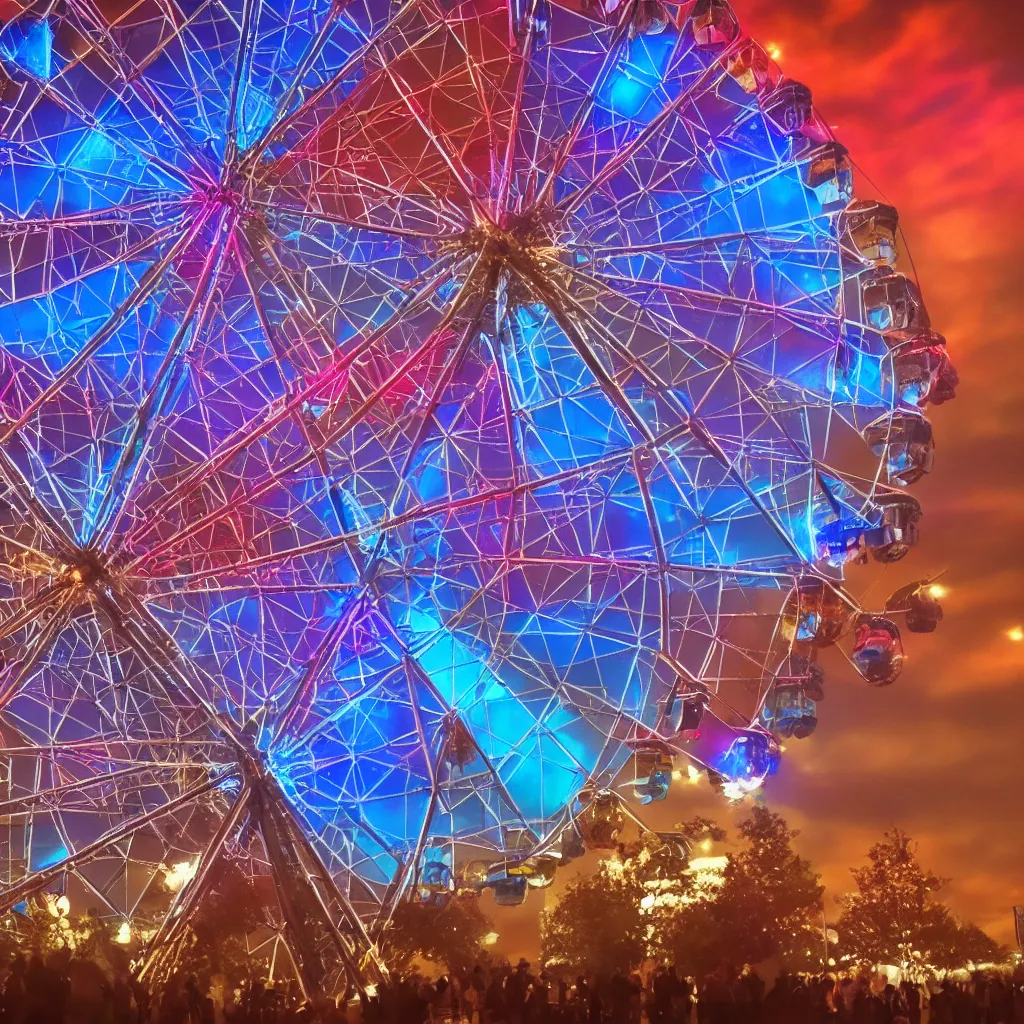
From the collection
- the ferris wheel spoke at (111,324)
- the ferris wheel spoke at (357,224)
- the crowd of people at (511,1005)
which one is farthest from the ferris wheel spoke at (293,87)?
the crowd of people at (511,1005)

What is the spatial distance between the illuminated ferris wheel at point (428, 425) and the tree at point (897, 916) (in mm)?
27990

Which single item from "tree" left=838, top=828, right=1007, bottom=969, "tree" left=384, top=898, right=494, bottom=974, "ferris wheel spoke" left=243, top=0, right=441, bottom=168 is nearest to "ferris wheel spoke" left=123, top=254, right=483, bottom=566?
"ferris wheel spoke" left=243, top=0, right=441, bottom=168

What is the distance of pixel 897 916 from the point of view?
46469mm

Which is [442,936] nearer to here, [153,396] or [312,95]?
[153,396]

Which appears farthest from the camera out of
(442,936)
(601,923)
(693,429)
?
(601,923)

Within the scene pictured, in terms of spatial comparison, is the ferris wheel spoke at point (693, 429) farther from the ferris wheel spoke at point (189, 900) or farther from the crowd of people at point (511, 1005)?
the ferris wheel spoke at point (189, 900)

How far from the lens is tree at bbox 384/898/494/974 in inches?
1364

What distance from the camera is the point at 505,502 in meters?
22.9

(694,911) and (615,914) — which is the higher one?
(694,911)

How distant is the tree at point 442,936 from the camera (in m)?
34.7

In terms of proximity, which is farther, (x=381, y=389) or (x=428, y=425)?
(x=428, y=425)

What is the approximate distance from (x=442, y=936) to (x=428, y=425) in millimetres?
27275

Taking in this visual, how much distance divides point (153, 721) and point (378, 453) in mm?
7726

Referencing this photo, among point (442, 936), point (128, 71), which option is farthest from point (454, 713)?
point (442, 936)
